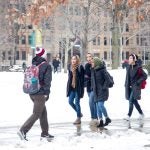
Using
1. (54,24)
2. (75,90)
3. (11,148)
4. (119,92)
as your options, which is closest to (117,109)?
(75,90)

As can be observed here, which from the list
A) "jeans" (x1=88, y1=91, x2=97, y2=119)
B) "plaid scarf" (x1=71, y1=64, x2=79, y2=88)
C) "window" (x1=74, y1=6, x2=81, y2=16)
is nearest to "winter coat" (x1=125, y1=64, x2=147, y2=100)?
"jeans" (x1=88, y1=91, x2=97, y2=119)

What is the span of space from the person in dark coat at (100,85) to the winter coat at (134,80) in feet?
3.84

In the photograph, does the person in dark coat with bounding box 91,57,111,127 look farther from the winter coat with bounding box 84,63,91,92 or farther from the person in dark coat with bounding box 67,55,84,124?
the person in dark coat with bounding box 67,55,84,124

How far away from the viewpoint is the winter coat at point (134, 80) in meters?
14.7

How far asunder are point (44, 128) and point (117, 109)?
23.1ft

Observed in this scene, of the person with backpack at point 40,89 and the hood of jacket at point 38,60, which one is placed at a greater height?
the hood of jacket at point 38,60

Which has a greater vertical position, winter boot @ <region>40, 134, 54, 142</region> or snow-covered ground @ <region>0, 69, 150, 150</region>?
winter boot @ <region>40, 134, 54, 142</region>

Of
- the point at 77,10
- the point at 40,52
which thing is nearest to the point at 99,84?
the point at 40,52

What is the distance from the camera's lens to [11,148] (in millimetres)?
10742

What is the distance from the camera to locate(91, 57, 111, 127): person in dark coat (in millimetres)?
13703

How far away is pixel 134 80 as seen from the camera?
14.7m

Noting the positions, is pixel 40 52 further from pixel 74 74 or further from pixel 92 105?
pixel 92 105

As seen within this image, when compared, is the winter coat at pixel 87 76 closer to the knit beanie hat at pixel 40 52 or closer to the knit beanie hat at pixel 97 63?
the knit beanie hat at pixel 97 63

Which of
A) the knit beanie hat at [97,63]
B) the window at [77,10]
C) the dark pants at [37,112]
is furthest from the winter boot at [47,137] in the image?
the window at [77,10]
